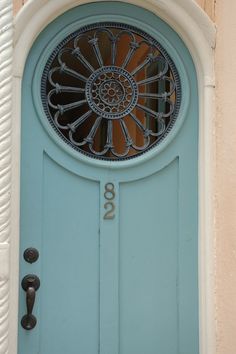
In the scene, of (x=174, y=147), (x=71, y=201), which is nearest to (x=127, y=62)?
(x=174, y=147)

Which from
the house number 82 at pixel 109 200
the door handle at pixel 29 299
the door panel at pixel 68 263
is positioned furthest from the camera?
the house number 82 at pixel 109 200

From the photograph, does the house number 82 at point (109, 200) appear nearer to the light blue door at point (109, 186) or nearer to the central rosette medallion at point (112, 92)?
the light blue door at point (109, 186)

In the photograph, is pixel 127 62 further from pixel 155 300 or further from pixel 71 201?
pixel 155 300

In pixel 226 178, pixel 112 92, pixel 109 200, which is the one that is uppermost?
pixel 112 92

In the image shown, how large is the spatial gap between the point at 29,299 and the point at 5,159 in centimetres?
79

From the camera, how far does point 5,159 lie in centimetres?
295

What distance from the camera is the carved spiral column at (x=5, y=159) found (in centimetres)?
294

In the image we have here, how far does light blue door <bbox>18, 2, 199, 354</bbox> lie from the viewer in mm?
3262

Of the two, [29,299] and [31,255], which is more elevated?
[31,255]

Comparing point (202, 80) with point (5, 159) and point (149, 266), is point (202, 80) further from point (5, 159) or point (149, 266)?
point (5, 159)

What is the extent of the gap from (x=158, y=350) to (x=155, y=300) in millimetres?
297

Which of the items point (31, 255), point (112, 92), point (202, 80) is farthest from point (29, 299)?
point (202, 80)

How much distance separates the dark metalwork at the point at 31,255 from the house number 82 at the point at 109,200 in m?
0.45

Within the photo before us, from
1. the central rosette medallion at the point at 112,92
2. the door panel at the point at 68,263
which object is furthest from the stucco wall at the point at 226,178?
the door panel at the point at 68,263
